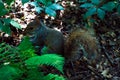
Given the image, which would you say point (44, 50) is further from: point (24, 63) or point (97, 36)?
point (97, 36)

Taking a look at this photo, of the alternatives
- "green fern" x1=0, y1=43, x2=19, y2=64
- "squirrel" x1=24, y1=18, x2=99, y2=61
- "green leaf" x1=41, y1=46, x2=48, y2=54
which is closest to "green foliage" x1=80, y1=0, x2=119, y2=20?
"squirrel" x1=24, y1=18, x2=99, y2=61

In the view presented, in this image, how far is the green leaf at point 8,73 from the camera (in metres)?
2.45

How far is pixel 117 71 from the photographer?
12.3ft

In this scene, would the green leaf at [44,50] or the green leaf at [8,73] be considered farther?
the green leaf at [44,50]

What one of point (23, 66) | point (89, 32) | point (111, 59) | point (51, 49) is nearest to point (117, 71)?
point (111, 59)

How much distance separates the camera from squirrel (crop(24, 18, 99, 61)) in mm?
3574

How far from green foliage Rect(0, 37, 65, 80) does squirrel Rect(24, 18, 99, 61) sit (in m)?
0.68

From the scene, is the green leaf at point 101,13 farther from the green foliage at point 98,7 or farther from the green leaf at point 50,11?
the green leaf at point 50,11

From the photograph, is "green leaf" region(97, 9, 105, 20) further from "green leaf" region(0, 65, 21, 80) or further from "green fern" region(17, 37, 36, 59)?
"green leaf" region(0, 65, 21, 80)

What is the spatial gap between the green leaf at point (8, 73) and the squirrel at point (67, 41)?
3.45ft

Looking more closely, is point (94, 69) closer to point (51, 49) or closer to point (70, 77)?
point (70, 77)

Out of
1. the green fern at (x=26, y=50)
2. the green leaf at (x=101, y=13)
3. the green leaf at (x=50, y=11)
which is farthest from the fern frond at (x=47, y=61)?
the green leaf at (x=101, y=13)

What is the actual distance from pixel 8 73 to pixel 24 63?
14.4 inches

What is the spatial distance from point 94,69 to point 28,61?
1.33 m
